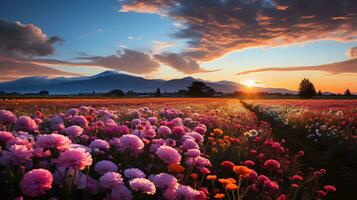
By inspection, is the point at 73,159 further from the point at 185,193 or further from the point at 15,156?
the point at 185,193

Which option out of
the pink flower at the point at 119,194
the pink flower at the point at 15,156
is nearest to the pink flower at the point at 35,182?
the pink flower at the point at 15,156

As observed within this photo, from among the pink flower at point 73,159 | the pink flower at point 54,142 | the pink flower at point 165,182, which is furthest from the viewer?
the pink flower at point 165,182

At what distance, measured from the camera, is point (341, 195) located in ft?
25.0

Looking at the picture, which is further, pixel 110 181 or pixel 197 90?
pixel 197 90

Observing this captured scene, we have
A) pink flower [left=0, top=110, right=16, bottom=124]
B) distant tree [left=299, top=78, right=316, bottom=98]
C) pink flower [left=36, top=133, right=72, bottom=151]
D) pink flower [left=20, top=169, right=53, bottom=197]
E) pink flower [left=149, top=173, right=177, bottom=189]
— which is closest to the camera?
pink flower [left=20, top=169, right=53, bottom=197]

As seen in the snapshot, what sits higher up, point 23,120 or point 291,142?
point 23,120

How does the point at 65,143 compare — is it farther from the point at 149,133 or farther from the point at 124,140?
the point at 149,133

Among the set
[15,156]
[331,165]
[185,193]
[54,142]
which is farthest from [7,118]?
[331,165]

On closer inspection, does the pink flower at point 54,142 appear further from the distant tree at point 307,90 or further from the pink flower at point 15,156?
the distant tree at point 307,90

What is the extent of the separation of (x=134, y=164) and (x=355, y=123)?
13149 mm

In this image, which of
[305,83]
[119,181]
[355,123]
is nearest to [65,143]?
[119,181]

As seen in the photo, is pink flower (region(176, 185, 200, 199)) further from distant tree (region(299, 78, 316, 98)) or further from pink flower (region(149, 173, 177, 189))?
distant tree (region(299, 78, 316, 98))

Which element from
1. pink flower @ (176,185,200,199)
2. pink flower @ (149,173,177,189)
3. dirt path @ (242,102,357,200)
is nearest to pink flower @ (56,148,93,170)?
pink flower @ (149,173,177,189)

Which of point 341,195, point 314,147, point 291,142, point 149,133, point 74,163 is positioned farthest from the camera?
point 291,142
